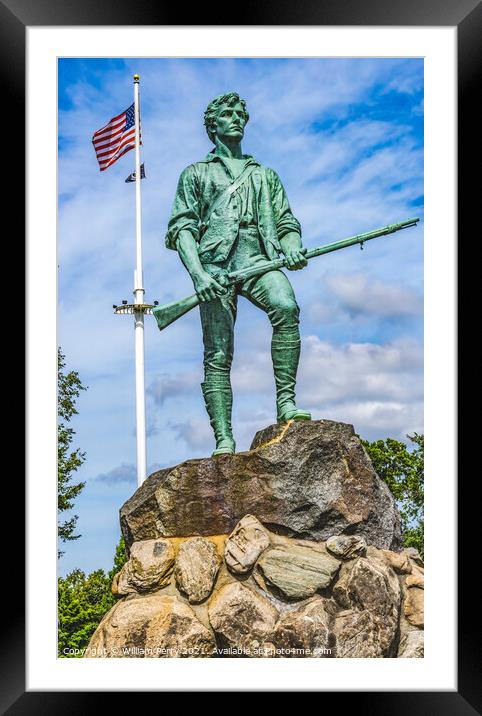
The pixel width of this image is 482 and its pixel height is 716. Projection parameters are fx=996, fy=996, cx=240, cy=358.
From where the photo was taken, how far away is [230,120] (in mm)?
10672

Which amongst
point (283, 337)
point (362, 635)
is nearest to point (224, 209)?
point (283, 337)

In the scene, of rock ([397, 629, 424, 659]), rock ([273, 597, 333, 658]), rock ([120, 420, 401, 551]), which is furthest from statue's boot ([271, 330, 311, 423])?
rock ([397, 629, 424, 659])

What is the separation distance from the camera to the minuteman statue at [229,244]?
10266 mm

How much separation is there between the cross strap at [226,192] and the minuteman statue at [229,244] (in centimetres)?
1

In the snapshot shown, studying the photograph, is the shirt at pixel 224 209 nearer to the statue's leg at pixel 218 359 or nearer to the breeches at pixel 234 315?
the breeches at pixel 234 315

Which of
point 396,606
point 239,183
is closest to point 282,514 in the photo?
point 396,606

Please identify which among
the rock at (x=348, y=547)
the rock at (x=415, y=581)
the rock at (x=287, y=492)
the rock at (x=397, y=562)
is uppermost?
→ the rock at (x=287, y=492)

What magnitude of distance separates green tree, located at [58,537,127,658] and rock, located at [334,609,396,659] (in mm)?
5289

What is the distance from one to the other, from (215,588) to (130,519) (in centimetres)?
123

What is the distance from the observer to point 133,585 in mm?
9508

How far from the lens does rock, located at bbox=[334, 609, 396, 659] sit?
899 cm

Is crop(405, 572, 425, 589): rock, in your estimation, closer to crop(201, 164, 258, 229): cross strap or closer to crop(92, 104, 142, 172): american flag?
crop(201, 164, 258, 229): cross strap

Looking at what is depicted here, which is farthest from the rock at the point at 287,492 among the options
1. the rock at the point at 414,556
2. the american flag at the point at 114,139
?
the american flag at the point at 114,139
